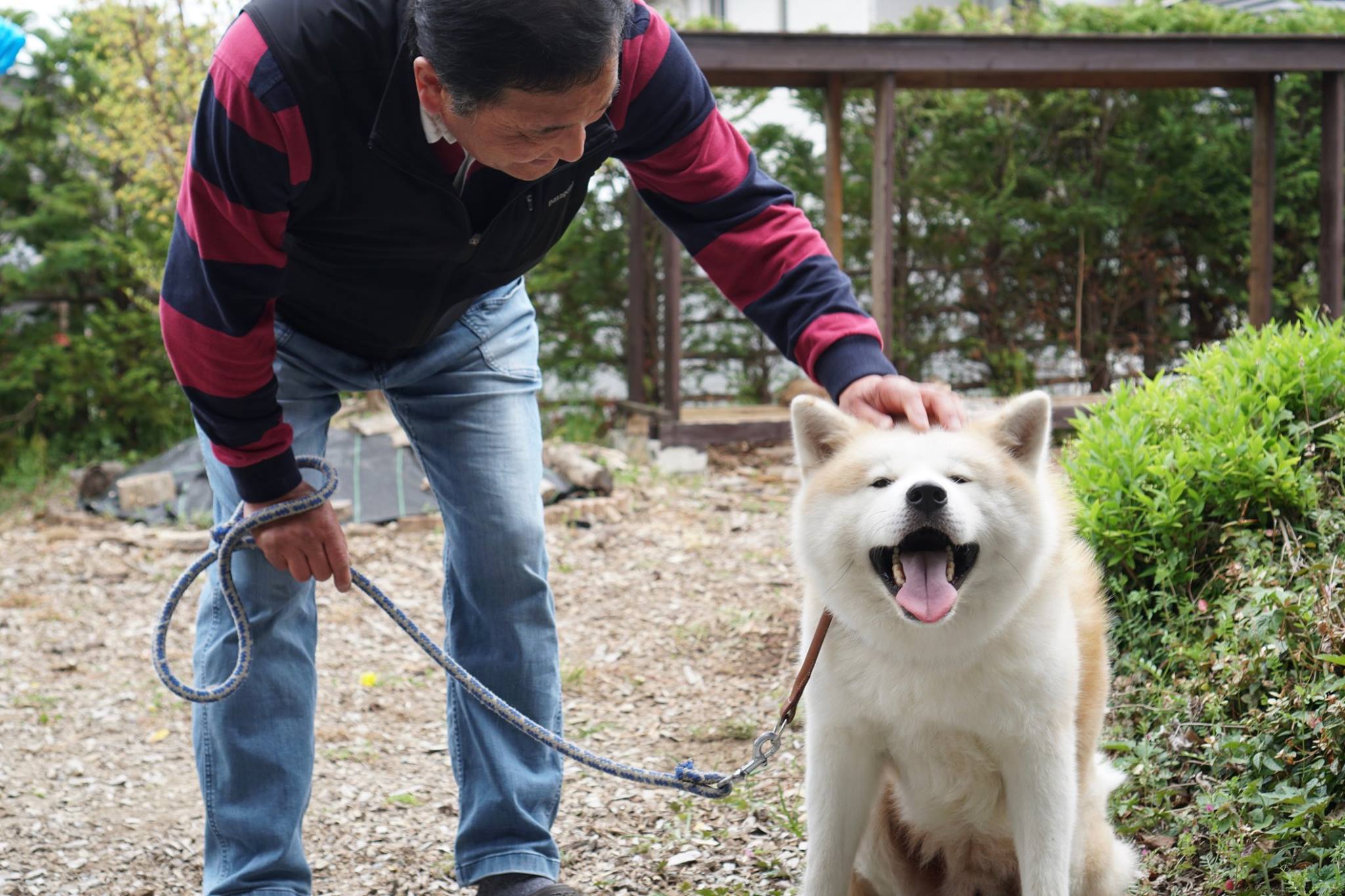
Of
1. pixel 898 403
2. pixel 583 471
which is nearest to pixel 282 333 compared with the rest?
pixel 898 403

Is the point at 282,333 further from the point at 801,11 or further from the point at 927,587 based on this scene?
the point at 801,11

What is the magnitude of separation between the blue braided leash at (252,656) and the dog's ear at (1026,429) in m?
0.69

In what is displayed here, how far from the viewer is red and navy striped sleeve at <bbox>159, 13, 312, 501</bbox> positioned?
1.85 meters

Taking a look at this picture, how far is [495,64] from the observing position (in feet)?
5.67

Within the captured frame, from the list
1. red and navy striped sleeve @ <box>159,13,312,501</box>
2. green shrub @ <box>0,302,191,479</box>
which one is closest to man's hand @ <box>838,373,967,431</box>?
red and navy striped sleeve @ <box>159,13,312,501</box>

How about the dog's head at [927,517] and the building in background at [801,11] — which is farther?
the building in background at [801,11]

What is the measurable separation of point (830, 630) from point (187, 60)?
7427 millimetres

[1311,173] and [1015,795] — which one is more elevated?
Answer: [1311,173]

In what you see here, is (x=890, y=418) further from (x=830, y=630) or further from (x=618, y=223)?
(x=618, y=223)

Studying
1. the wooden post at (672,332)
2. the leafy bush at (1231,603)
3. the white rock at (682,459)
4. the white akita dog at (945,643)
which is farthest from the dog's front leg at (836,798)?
the wooden post at (672,332)

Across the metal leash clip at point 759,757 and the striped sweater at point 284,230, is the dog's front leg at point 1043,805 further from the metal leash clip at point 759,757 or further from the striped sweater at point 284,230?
the striped sweater at point 284,230

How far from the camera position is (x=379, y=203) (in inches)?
81.7

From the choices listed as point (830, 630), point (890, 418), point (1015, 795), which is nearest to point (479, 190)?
point (890, 418)

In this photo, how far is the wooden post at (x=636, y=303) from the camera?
28.2 feet
